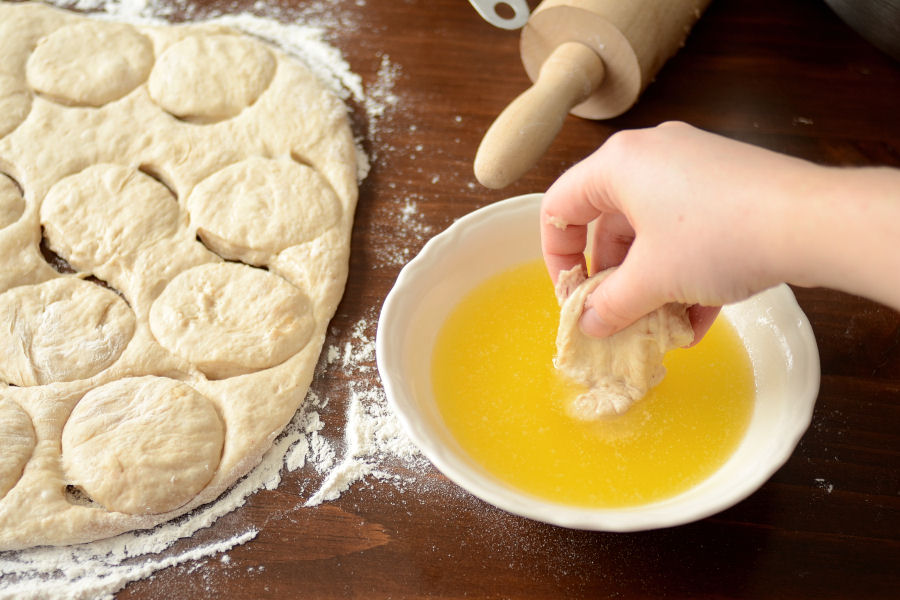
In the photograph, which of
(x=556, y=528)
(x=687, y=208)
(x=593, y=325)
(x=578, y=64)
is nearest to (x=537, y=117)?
(x=578, y=64)

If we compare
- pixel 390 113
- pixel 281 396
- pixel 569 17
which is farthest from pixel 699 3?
pixel 281 396

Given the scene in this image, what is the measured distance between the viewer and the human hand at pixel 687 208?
730mm

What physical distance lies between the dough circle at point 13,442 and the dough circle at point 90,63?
642 mm

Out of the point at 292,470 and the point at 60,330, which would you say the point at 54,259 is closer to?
the point at 60,330

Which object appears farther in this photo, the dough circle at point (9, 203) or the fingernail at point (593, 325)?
the dough circle at point (9, 203)

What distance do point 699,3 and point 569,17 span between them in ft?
1.05

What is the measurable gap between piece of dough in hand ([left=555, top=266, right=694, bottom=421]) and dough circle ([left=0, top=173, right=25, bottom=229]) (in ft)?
3.04

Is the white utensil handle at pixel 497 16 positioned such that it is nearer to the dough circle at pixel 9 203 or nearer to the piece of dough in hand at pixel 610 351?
the piece of dough in hand at pixel 610 351

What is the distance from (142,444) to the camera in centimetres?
105

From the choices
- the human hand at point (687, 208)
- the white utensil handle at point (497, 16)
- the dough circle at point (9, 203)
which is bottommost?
the dough circle at point (9, 203)

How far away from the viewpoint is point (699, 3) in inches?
59.4

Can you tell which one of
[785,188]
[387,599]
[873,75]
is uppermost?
[785,188]

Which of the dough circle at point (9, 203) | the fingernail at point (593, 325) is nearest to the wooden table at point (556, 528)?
the fingernail at point (593, 325)

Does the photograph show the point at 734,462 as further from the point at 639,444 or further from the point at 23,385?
the point at 23,385
